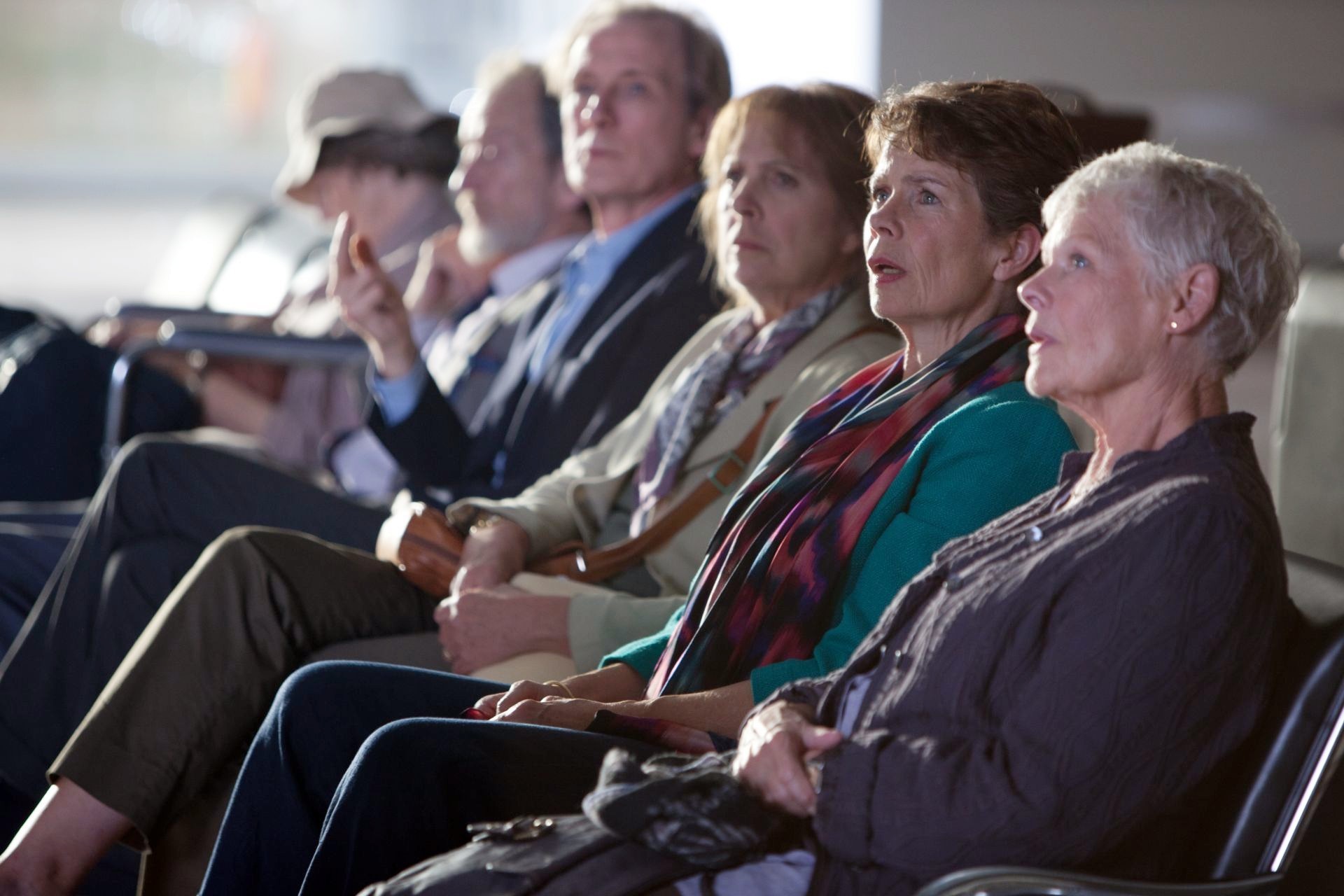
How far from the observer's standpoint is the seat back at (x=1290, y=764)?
115cm

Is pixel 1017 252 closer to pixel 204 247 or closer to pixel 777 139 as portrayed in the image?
pixel 777 139

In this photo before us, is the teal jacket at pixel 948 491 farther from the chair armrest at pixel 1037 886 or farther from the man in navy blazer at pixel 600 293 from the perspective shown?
the man in navy blazer at pixel 600 293

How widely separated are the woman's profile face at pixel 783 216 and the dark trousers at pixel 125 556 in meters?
0.76

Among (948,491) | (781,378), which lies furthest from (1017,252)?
(781,378)

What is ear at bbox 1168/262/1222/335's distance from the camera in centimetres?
117

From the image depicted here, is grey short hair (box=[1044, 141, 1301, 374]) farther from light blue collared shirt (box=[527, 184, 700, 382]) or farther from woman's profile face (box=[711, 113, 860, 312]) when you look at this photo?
light blue collared shirt (box=[527, 184, 700, 382])

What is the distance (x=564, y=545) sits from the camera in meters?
2.08

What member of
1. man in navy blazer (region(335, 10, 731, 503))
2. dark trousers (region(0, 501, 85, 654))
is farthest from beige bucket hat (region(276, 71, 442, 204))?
dark trousers (region(0, 501, 85, 654))

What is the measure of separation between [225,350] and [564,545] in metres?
1.26

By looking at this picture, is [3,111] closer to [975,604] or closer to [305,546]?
[305,546]

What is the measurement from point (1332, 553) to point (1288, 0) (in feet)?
13.0

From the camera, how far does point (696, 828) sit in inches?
45.0

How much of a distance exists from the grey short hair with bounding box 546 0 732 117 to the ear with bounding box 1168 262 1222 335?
145 centimetres

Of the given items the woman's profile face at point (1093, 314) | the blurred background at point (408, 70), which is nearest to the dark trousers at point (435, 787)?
the woman's profile face at point (1093, 314)
